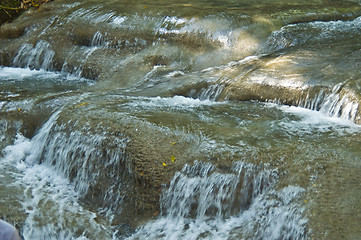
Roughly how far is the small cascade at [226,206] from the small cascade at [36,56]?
5.10 meters

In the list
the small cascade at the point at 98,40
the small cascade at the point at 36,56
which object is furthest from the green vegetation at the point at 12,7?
the small cascade at the point at 98,40

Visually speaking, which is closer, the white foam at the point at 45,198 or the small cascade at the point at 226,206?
→ the small cascade at the point at 226,206

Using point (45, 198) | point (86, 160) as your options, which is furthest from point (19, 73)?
point (45, 198)

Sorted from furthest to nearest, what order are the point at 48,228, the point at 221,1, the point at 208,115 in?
1. the point at 221,1
2. the point at 208,115
3. the point at 48,228

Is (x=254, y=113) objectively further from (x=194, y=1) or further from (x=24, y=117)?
(x=194, y=1)

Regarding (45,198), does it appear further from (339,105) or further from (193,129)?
(339,105)

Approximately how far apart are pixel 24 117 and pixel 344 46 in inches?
179

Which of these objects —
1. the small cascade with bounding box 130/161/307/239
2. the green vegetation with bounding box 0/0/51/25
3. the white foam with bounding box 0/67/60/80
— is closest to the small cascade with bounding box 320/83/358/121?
the small cascade with bounding box 130/161/307/239

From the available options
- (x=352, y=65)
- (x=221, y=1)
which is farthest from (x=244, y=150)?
(x=221, y=1)

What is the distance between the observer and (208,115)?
215 inches

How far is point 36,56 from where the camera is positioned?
8.92 meters

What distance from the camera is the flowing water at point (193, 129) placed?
4.22 metres

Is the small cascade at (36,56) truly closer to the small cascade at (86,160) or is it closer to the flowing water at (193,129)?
the flowing water at (193,129)

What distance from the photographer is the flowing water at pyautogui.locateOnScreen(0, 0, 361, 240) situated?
4223 millimetres
